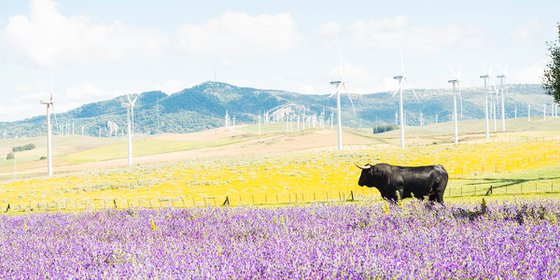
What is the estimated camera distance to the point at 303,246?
1147 centimetres

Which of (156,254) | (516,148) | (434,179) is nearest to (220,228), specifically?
(156,254)

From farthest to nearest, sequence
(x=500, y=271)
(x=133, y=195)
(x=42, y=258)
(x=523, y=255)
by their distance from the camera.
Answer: (x=133, y=195)
(x=42, y=258)
(x=523, y=255)
(x=500, y=271)

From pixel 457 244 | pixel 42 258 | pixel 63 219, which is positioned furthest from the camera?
pixel 63 219

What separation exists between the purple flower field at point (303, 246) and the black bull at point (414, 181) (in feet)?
31.4

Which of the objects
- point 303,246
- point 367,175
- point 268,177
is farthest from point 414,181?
point 268,177

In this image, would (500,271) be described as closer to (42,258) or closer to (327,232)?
(327,232)

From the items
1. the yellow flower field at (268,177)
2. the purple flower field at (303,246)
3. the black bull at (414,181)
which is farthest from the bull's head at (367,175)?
the yellow flower field at (268,177)

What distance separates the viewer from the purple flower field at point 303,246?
8586 mm

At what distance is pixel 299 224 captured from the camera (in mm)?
16594

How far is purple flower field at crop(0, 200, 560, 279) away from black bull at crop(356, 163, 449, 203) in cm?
958

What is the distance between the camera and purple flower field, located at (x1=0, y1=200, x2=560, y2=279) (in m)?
8.59

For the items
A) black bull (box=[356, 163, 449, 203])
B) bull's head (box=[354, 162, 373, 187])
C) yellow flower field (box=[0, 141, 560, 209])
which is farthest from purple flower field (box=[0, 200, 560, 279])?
yellow flower field (box=[0, 141, 560, 209])

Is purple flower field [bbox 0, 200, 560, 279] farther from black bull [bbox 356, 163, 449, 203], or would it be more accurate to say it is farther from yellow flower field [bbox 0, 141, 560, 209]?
yellow flower field [bbox 0, 141, 560, 209]

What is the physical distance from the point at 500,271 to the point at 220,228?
32.4 feet
